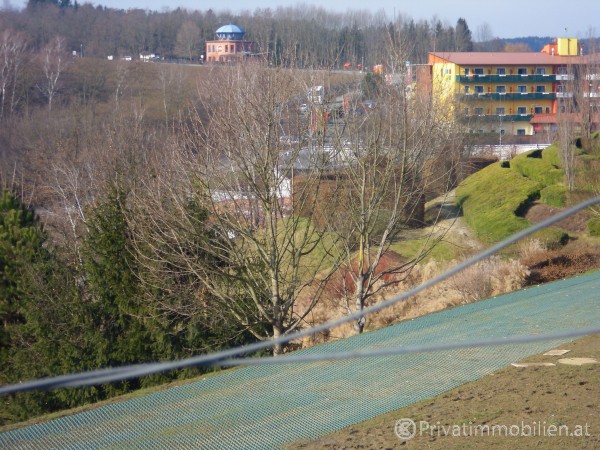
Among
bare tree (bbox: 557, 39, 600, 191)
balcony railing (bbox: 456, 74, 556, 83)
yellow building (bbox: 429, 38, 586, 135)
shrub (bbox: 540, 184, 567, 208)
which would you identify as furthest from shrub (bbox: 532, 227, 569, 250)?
balcony railing (bbox: 456, 74, 556, 83)

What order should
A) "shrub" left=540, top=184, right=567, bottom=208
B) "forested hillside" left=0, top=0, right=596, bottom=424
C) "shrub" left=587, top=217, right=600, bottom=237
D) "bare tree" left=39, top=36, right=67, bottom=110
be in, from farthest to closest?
"bare tree" left=39, top=36, right=67, bottom=110, "shrub" left=540, top=184, right=567, bottom=208, "shrub" left=587, top=217, right=600, bottom=237, "forested hillside" left=0, top=0, right=596, bottom=424

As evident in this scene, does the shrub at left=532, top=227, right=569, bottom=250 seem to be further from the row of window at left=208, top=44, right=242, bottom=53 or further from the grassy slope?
the row of window at left=208, top=44, right=242, bottom=53

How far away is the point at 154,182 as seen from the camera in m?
13.1

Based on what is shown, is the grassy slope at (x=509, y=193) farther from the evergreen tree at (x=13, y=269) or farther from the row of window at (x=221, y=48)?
the row of window at (x=221, y=48)

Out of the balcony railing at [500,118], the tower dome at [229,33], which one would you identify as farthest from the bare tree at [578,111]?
the tower dome at [229,33]

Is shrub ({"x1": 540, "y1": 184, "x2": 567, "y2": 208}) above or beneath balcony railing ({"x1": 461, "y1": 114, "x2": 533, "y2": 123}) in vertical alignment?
beneath

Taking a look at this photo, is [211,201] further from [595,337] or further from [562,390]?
[562,390]

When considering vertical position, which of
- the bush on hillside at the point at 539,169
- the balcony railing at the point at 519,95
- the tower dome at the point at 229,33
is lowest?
the bush on hillside at the point at 539,169

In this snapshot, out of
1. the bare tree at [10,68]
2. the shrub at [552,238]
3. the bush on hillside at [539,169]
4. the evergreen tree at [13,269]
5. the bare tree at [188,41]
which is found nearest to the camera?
the evergreen tree at [13,269]

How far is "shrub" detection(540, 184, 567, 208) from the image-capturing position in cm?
2150

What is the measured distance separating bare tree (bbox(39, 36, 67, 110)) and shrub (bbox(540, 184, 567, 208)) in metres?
31.0

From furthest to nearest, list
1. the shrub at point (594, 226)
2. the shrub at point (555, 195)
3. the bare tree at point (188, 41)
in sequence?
A: the bare tree at point (188, 41), the shrub at point (555, 195), the shrub at point (594, 226)

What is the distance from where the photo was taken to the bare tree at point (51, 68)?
4666 centimetres

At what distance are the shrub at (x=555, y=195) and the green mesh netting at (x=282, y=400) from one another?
44.5ft
